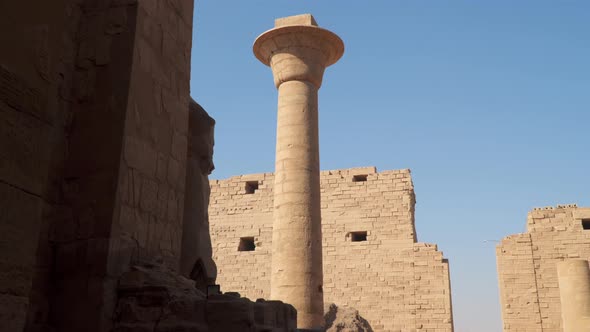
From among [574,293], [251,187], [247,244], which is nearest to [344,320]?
[247,244]

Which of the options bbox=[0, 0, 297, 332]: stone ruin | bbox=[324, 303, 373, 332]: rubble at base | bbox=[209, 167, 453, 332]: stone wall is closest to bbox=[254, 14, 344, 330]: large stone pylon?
bbox=[324, 303, 373, 332]: rubble at base

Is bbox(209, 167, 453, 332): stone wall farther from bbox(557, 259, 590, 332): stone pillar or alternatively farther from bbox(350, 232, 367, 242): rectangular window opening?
bbox(557, 259, 590, 332): stone pillar

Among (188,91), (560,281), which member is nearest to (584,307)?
(560,281)

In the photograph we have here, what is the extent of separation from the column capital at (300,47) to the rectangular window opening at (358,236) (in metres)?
8.14

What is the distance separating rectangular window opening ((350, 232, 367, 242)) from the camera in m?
18.6

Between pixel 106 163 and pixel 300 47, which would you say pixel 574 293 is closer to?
pixel 300 47

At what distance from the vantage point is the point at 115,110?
327 centimetres

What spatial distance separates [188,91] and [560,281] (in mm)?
14635

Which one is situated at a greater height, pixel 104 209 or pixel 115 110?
pixel 115 110

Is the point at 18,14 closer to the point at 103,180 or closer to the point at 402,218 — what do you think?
the point at 103,180

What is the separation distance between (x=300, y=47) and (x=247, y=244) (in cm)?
1065

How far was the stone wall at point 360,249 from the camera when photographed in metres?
17.1

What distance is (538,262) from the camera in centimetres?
1759

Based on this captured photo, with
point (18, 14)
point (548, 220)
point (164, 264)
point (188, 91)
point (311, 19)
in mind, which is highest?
point (311, 19)
